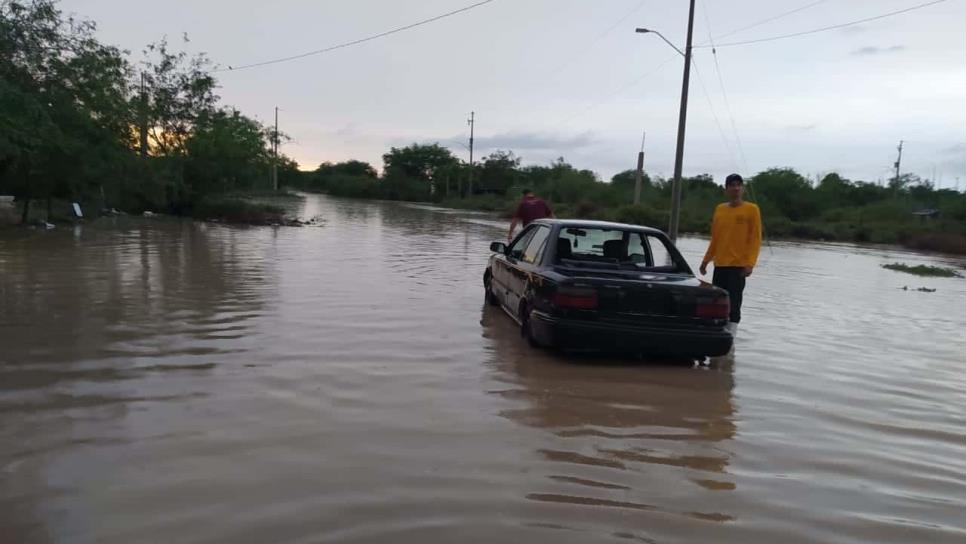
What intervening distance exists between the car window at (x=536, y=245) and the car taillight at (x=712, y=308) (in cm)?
177

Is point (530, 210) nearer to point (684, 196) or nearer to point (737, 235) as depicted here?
point (737, 235)

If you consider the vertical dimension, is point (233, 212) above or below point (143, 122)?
below

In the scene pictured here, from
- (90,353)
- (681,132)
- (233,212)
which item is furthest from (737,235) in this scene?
(233,212)

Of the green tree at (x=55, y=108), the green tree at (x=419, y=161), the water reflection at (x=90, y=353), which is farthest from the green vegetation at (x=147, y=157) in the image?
the green tree at (x=419, y=161)

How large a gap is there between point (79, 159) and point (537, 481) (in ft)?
67.3

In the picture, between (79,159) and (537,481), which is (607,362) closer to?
(537,481)

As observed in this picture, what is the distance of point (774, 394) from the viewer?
238 inches

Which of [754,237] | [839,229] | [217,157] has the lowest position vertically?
[839,229]

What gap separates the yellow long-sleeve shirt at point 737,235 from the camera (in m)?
7.32

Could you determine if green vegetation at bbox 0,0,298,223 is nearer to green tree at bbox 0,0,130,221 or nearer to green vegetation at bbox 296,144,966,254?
green tree at bbox 0,0,130,221

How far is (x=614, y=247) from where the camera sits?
7887mm

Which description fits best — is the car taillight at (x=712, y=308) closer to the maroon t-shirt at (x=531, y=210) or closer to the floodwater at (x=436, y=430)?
the floodwater at (x=436, y=430)

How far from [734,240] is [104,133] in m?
19.5

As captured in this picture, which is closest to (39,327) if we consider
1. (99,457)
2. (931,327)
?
(99,457)
